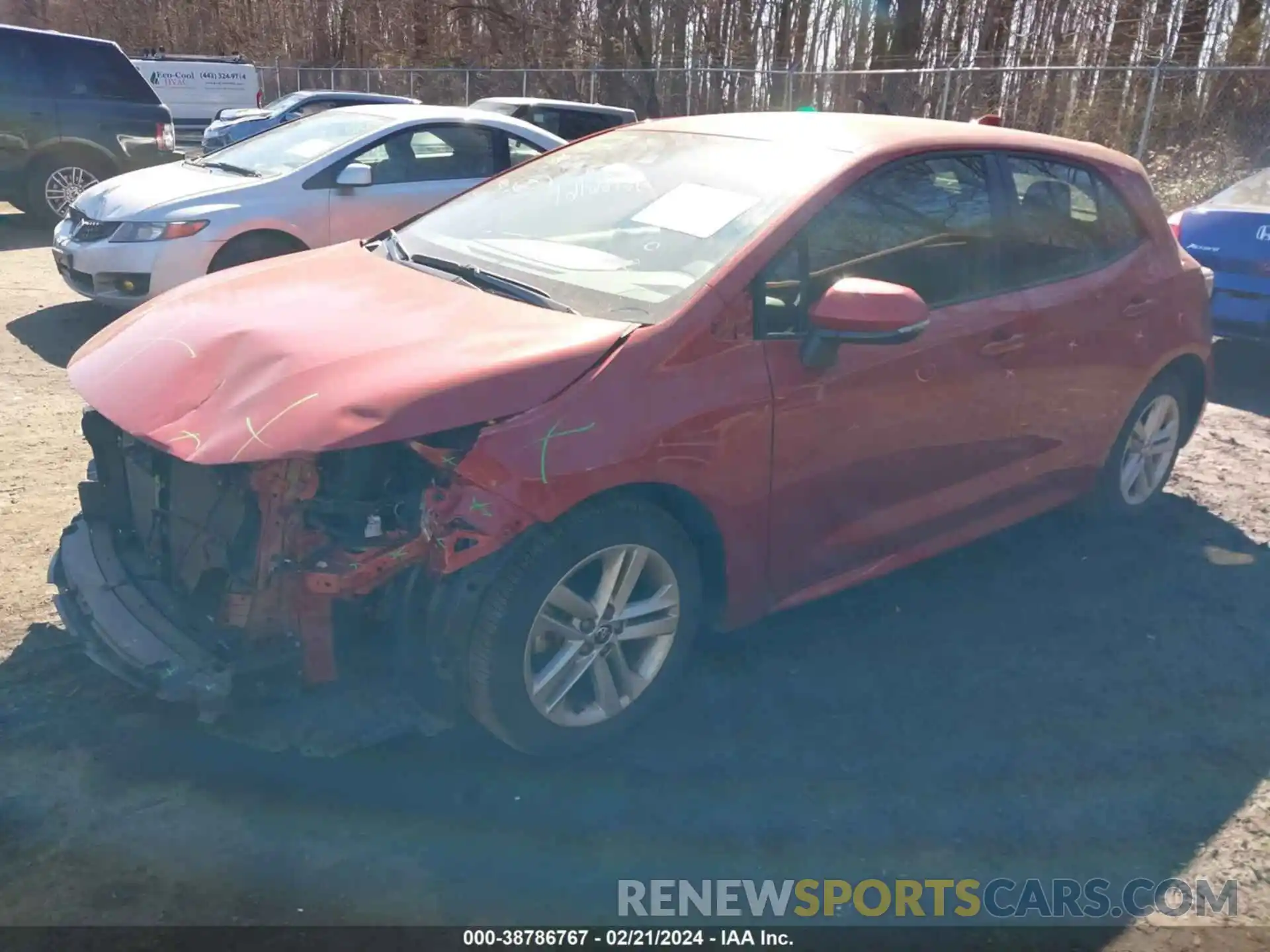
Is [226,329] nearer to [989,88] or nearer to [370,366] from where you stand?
[370,366]

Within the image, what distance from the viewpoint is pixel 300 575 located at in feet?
9.66

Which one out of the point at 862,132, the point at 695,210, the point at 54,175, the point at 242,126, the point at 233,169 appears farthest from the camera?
the point at 242,126

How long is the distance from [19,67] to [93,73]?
0.70m

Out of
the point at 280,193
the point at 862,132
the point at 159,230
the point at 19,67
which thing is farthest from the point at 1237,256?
→ the point at 19,67

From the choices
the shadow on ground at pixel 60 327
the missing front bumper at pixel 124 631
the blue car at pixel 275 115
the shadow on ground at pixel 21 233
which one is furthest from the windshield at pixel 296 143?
the blue car at pixel 275 115

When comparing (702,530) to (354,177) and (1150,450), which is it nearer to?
(1150,450)

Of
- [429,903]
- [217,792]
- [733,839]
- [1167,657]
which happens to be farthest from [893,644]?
[217,792]

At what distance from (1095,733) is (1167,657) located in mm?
720

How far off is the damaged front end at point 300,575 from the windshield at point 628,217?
A: 79cm

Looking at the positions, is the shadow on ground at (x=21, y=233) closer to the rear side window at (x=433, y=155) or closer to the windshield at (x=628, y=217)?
the rear side window at (x=433, y=155)

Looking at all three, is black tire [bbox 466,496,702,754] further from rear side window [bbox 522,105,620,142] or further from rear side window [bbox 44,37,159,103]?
rear side window [bbox 44,37,159,103]

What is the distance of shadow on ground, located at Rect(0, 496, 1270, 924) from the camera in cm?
286

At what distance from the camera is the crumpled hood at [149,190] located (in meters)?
7.46

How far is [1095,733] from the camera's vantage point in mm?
3631
